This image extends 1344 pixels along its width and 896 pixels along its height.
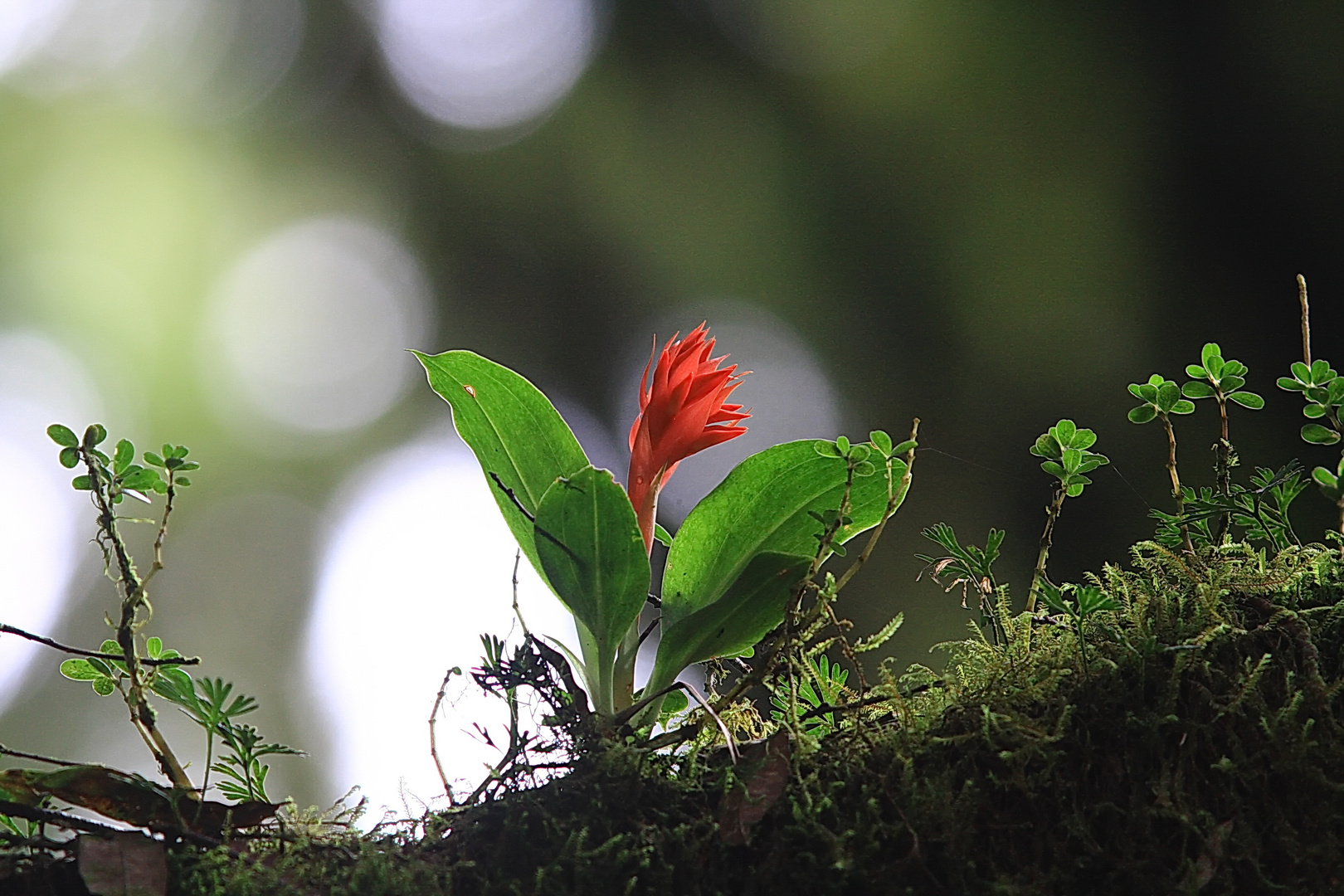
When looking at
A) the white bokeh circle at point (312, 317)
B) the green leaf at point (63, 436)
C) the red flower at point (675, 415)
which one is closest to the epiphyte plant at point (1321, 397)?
the red flower at point (675, 415)

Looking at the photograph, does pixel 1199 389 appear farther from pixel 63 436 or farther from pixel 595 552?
pixel 63 436

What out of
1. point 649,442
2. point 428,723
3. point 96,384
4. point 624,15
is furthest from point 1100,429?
point 96,384

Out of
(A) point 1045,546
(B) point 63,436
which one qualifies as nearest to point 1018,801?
(A) point 1045,546

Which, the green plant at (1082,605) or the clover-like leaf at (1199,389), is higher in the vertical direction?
the clover-like leaf at (1199,389)

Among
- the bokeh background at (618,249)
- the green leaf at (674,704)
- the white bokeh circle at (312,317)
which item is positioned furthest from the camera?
the white bokeh circle at (312,317)

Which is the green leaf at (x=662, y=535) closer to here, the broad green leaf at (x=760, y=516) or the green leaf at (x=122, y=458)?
the broad green leaf at (x=760, y=516)

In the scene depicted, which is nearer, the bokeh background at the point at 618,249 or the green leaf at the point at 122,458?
the green leaf at the point at 122,458
